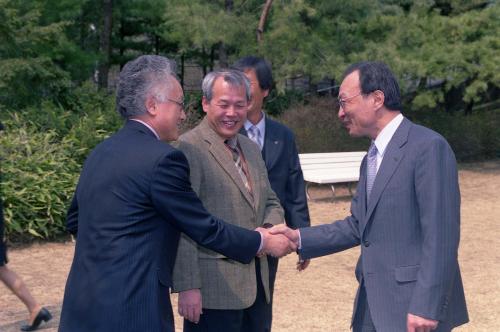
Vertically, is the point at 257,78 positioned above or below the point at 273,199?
above

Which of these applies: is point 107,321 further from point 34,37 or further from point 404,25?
point 404,25

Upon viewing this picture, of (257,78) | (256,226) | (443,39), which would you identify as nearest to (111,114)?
(443,39)

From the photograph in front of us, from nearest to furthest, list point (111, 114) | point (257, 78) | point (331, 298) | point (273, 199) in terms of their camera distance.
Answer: point (273, 199)
point (257, 78)
point (331, 298)
point (111, 114)

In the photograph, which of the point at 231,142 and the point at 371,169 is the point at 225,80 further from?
the point at 371,169

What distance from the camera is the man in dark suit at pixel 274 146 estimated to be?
195 inches

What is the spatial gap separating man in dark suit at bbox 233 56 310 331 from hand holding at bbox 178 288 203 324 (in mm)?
1287

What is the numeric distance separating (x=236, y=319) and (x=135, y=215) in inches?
48.1

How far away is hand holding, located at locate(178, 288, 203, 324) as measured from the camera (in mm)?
3721

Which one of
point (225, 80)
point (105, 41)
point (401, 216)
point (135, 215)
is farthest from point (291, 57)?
point (135, 215)

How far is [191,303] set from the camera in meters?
3.72

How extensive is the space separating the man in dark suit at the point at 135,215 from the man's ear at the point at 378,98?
0.91 m

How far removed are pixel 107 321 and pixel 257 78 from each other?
2306mm

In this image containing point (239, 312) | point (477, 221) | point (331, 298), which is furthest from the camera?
point (477, 221)

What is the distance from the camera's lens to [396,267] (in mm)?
3535
